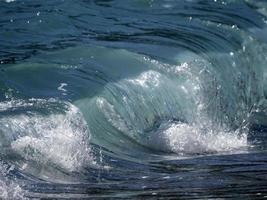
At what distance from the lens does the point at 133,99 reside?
37.4ft

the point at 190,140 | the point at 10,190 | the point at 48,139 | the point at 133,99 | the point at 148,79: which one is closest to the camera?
the point at 10,190

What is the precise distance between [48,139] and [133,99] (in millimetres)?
2951

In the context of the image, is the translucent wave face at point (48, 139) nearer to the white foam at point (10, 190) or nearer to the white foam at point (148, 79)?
the white foam at point (10, 190)

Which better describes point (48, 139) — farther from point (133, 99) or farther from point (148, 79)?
point (148, 79)

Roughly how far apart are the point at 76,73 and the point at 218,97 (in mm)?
2260

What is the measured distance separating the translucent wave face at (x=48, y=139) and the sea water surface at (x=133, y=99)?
0.04 feet

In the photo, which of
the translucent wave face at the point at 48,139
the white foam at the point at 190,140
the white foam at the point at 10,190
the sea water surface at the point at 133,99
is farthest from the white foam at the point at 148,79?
the white foam at the point at 10,190

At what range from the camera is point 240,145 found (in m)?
10.5

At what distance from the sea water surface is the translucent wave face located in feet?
0.04

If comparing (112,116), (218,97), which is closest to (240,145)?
(112,116)

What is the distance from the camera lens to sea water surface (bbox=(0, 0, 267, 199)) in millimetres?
7887

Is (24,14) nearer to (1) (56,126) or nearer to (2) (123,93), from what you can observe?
(2) (123,93)

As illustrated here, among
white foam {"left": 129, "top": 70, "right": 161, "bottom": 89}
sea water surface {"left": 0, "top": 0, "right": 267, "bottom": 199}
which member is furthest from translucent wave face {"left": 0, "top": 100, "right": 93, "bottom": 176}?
white foam {"left": 129, "top": 70, "right": 161, "bottom": 89}

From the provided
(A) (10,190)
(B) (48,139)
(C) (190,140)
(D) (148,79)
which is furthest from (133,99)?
(A) (10,190)
